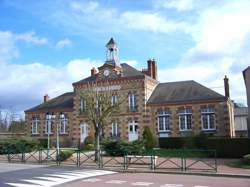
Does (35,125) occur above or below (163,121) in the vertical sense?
below

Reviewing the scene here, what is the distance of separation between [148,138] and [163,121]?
11.9ft

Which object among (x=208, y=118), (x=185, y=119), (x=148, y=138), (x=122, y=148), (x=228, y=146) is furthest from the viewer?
(x=185, y=119)

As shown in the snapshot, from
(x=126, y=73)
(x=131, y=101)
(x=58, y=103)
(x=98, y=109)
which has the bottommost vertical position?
(x=98, y=109)

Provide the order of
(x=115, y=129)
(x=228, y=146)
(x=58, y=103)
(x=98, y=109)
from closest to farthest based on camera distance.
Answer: (x=98, y=109), (x=228, y=146), (x=115, y=129), (x=58, y=103)

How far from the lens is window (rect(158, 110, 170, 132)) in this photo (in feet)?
115

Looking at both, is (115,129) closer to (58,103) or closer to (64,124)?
(64,124)

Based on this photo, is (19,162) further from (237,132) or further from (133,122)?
(237,132)

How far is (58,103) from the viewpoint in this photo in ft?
139

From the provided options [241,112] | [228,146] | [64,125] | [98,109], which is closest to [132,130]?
[64,125]

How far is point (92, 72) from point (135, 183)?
28.6 meters

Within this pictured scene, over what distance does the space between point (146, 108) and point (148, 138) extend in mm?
4323

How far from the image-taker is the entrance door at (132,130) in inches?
1417

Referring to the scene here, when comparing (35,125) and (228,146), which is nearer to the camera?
(228,146)

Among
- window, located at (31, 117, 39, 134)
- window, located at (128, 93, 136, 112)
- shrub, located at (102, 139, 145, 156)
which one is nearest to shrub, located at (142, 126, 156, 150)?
window, located at (128, 93, 136, 112)
